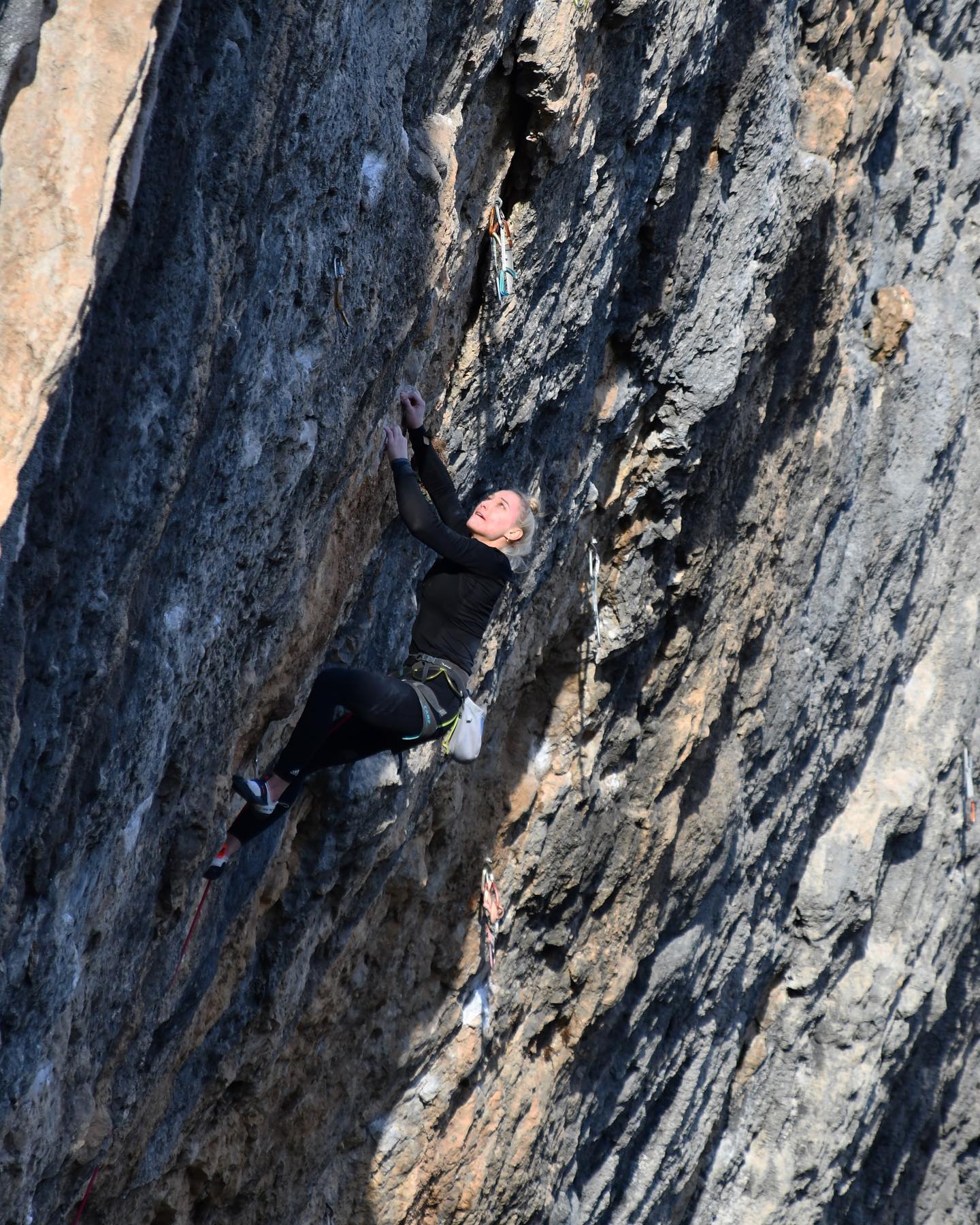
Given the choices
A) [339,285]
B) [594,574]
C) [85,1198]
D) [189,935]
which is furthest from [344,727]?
[594,574]

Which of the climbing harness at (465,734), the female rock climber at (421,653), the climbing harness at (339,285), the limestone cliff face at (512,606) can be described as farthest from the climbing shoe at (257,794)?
the climbing harness at (339,285)

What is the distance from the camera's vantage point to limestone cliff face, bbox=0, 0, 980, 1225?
11.2 feet

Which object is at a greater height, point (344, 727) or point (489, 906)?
point (344, 727)

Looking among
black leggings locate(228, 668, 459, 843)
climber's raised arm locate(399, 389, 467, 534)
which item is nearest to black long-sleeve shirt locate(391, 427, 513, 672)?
climber's raised arm locate(399, 389, 467, 534)

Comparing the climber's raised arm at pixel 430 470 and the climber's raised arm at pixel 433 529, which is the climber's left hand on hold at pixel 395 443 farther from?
the climber's raised arm at pixel 430 470

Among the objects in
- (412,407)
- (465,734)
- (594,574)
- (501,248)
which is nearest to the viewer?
(412,407)

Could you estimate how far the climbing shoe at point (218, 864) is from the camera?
14.6ft

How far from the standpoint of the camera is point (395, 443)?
187 inches

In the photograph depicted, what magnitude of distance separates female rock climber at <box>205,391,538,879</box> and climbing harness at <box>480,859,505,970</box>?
266 centimetres

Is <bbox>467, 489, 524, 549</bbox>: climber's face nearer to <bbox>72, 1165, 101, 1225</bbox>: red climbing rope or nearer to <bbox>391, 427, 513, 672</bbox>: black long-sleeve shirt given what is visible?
<bbox>391, 427, 513, 672</bbox>: black long-sleeve shirt

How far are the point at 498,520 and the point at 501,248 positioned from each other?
3.96 feet

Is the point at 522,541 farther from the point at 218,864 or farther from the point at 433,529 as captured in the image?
the point at 218,864

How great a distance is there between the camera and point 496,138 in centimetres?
535

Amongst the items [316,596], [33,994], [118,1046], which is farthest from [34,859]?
[316,596]
